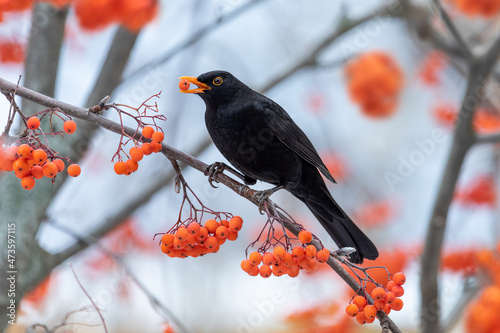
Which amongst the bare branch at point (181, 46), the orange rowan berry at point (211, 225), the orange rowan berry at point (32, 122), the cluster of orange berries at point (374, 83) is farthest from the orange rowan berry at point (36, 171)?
the cluster of orange berries at point (374, 83)

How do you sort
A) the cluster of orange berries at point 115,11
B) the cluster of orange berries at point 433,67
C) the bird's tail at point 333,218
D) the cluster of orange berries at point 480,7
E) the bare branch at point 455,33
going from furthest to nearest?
the cluster of orange berries at point 433,67 < the cluster of orange berries at point 480,7 < the cluster of orange berries at point 115,11 < the bare branch at point 455,33 < the bird's tail at point 333,218

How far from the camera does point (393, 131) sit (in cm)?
884

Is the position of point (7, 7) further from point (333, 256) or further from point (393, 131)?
point (393, 131)

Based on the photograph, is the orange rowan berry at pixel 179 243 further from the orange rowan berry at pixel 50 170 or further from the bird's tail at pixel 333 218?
the bird's tail at pixel 333 218

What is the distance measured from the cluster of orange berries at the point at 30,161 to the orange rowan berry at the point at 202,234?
43cm

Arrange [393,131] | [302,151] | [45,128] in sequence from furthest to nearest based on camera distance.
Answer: [393,131] → [45,128] → [302,151]

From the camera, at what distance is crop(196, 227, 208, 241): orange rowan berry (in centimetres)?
161

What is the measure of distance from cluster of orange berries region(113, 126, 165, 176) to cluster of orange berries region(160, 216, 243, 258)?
249 millimetres

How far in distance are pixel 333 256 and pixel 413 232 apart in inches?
252

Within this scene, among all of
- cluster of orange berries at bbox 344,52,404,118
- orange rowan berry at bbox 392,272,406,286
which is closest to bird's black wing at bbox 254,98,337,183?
orange rowan berry at bbox 392,272,406,286

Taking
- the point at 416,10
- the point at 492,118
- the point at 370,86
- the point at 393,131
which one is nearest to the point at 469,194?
the point at 492,118

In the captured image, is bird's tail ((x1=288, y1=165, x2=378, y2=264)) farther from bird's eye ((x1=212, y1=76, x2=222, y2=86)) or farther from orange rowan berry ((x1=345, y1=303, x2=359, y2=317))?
orange rowan berry ((x1=345, y1=303, x2=359, y2=317))

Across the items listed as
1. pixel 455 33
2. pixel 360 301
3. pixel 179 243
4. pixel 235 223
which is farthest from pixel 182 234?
Result: pixel 455 33

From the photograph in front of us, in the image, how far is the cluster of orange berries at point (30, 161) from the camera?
134 cm
